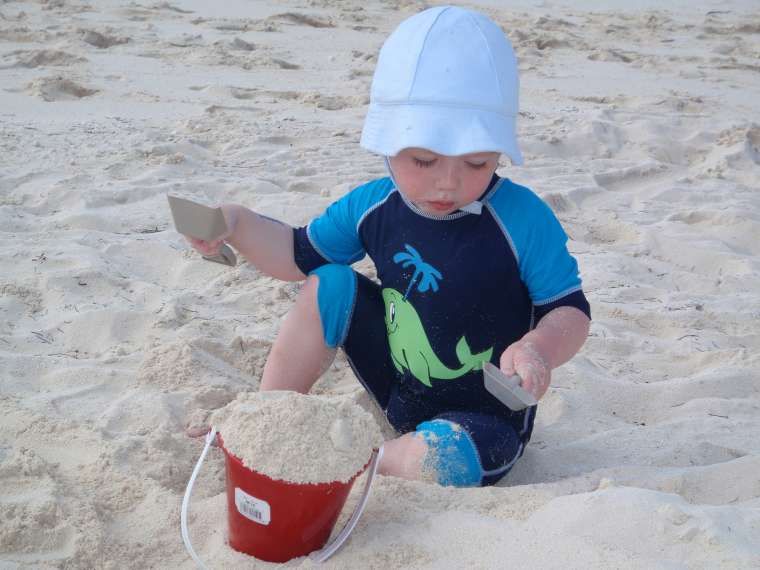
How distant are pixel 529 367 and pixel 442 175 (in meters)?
0.41

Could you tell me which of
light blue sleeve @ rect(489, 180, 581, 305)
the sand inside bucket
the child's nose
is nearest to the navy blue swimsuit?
light blue sleeve @ rect(489, 180, 581, 305)

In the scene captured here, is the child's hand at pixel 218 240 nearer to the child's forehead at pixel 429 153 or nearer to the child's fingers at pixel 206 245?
the child's fingers at pixel 206 245

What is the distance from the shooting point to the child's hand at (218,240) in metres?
1.92

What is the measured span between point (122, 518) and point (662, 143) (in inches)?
140

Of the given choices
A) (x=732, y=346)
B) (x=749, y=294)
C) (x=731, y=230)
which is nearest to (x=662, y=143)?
(x=731, y=230)

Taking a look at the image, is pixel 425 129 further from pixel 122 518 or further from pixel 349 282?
pixel 122 518

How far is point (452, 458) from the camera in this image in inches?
70.0

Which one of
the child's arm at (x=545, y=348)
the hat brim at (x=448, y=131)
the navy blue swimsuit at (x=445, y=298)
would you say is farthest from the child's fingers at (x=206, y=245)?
the child's arm at (x=545, y=348)

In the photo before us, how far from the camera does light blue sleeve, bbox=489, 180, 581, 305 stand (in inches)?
72.7

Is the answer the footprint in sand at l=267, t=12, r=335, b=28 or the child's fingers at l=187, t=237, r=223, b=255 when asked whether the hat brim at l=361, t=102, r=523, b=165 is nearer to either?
the child's fingers at l=187, t=237, r=223, b=255

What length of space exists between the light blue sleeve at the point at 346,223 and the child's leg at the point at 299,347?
0.32 feet

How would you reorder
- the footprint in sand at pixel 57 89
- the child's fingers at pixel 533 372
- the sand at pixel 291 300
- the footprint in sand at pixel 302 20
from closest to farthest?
the sand at pixel 291 300 → the child's fingers at pixel 533 372 → the footprint in sand at pixel 57 89 → the footprint in sand at pixel 302 20

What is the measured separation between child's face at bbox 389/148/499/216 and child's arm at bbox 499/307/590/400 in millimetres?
310

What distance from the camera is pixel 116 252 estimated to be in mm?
2867
